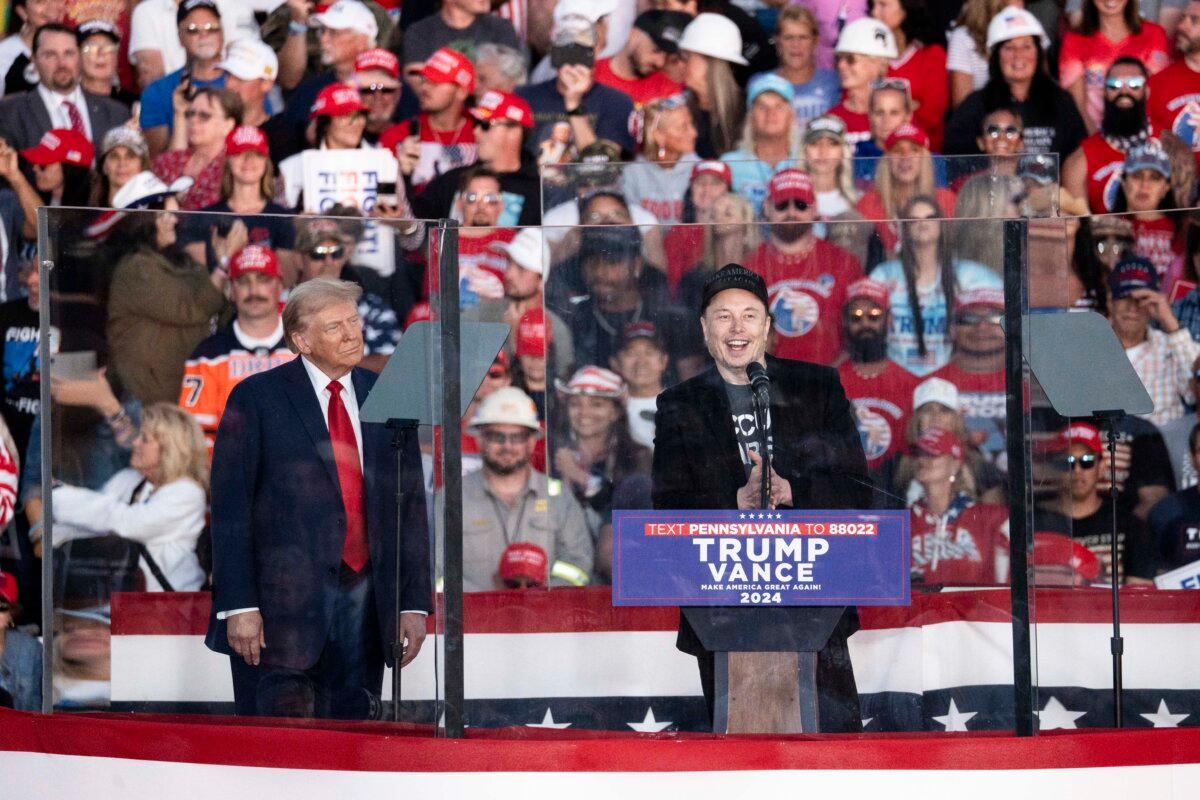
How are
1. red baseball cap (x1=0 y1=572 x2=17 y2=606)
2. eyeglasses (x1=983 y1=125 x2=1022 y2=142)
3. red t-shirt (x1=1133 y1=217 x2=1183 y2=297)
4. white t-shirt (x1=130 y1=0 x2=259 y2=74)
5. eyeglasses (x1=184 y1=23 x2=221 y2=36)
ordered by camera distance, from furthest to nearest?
white t-shirt (x1=130 y1=0 x2=259 y2=74)
eyeglasses (x1=184 y1=23 x2=221 y2=36)
eyeglasses (x1=983 y1=125 x2=1022 y2=142)
red t-shirt (x1=1133 y1=217 x2=1183 y2=297)
red baseball cap (x1=0 y1=572 x2=17 y2=606)

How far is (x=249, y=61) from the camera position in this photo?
7.33 meters

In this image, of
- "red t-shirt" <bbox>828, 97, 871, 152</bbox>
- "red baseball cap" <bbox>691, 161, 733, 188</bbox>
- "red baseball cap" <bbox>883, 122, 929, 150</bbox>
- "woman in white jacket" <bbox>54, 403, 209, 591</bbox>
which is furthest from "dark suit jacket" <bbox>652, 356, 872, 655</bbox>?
"red t-shirt" <bbox>828, 97, 871, 152</bbox>

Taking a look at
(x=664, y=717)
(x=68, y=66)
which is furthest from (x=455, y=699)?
(x=68, y=66)

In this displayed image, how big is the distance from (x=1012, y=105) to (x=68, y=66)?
13.5 feet

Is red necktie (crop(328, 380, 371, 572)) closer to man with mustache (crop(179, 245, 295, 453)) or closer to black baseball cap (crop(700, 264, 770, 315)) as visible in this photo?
man with mustache (crop(179, 245, 295, 453))

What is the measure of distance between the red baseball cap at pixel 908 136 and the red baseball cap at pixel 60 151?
337 centimetres

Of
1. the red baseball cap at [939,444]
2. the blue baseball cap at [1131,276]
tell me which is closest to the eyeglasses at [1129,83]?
the blue baseball cap at [1131,276]

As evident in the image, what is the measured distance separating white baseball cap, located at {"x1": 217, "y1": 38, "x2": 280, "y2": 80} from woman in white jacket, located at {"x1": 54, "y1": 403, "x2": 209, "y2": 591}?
152 inches

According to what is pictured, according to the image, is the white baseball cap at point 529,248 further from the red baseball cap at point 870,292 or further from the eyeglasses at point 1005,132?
the eyeglasses at point 1005,132

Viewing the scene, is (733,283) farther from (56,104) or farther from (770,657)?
(56,104)

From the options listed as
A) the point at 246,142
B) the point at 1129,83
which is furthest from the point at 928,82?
the point at 246,142

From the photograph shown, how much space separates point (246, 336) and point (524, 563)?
799 mm

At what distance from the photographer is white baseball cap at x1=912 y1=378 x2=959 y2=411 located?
365 centimetres

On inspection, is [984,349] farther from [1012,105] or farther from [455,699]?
[1012,105]
